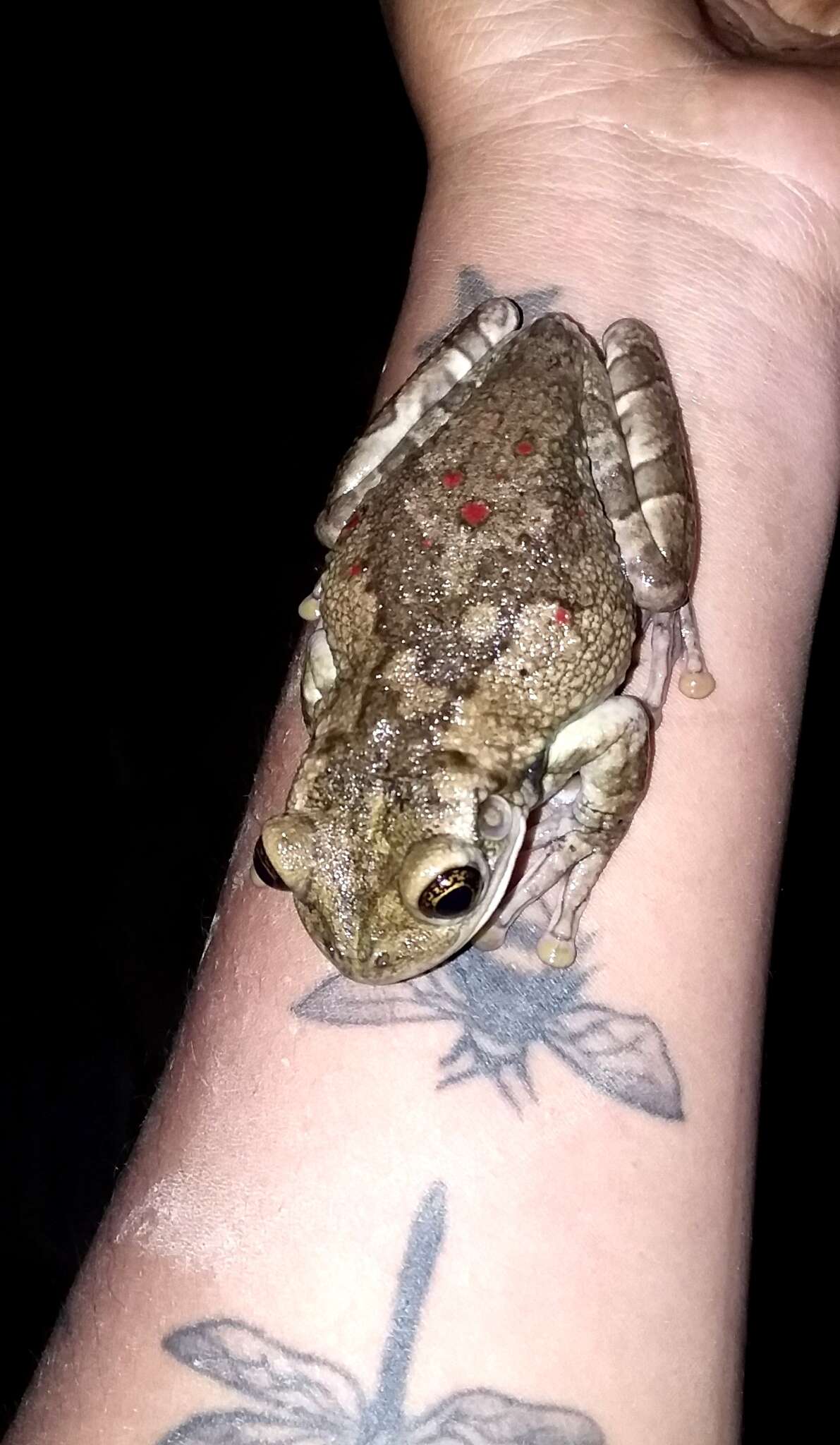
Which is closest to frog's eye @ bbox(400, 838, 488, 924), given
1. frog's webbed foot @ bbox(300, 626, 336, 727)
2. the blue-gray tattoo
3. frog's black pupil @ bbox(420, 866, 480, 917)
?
frog's black pupil @ bbox(420, 866, 480, 917)

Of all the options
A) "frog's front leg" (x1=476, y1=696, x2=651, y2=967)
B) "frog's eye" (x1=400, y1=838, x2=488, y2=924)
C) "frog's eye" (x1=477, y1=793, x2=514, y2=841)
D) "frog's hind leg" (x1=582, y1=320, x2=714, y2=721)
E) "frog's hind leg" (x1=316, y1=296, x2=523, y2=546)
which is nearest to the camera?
"frog's eye" (x1=400, y1=838, x2=488, y2=924)

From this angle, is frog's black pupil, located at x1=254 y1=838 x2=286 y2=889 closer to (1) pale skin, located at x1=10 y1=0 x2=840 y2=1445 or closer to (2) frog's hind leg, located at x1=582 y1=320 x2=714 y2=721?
(1) pale skin, located at x1=10 y1=0 x2=840 y2=1445

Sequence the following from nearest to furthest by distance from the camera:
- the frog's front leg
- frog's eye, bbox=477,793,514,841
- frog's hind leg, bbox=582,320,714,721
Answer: frog's eye, bbox=477,793,514,841, the frog's front leg, frog's hind leg, bbox=582,320,714,721

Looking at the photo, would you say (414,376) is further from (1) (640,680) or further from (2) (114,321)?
(2) (114,321)

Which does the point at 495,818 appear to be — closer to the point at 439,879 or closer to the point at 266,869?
the point at 439,879

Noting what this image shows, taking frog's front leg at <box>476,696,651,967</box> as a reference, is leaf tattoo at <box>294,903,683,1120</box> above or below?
below

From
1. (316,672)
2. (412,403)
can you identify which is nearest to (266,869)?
(316,672)

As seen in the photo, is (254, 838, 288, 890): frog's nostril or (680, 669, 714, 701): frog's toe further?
(680, 669, 714, 701): frog's toe
